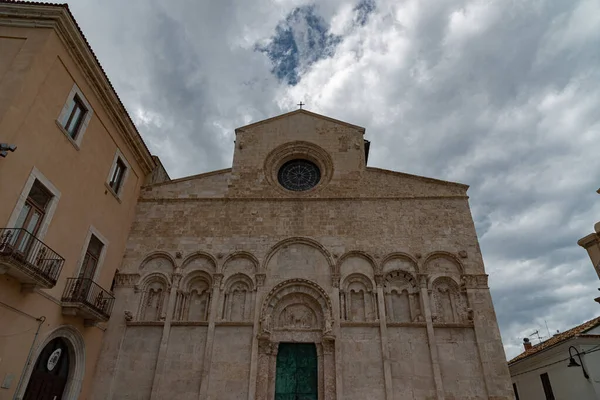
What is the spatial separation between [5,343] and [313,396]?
24.9 ft

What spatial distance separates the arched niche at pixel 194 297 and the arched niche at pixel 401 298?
564 centimetres

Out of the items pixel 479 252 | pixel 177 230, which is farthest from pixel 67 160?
pixel 479 252

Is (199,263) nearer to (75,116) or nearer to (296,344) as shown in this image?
(296,344)

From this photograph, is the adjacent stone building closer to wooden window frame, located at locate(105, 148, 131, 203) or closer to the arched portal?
wooden window frame, located at locate(105, 148, 131, 203)

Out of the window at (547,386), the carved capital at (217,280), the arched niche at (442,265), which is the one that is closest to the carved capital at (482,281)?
the arched niche at (442,265)

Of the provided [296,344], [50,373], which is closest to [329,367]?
[296,344]

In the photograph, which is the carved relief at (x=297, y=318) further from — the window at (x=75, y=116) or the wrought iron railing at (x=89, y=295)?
the window at (x=75, y=116)

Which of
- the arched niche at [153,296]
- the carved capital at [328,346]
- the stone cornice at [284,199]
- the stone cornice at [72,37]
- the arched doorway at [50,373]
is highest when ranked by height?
the stone cornice at [72,37]

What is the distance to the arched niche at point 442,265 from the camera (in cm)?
1261

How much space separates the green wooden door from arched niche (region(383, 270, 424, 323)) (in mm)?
2658

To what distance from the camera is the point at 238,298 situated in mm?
12750

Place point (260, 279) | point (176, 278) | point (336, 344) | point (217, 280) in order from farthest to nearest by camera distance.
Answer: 1. point (176, 278)
2. point (217, 280)
3. point (260, 279)
4. point (336, 344)

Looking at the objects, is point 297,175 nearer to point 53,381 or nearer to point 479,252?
point 479,252

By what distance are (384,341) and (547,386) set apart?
26.9 ft
